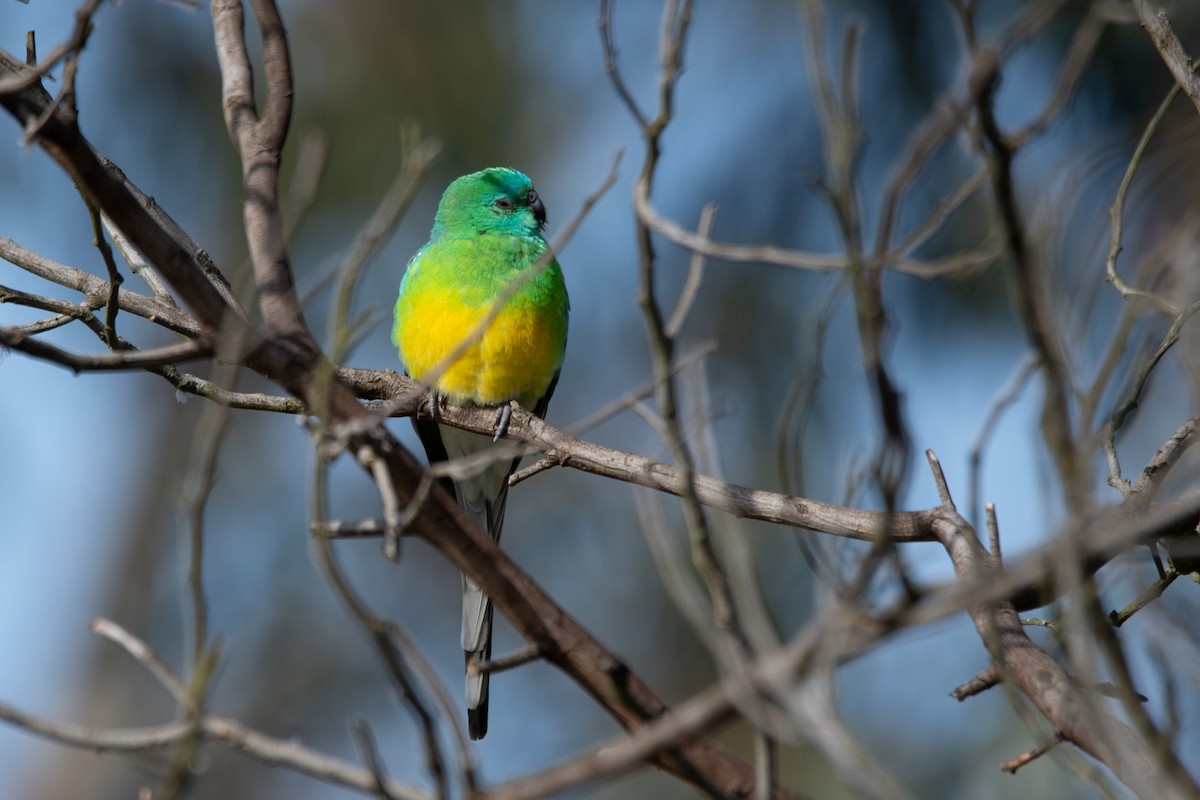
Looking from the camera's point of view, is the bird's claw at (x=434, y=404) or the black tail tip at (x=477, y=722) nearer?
the black tail tip at (x=477, y=722)

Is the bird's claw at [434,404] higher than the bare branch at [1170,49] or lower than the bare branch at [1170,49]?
higher

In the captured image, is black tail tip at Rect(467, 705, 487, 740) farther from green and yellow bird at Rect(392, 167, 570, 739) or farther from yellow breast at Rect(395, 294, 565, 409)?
yellow breast at Rect(395, 294, 565, 409)

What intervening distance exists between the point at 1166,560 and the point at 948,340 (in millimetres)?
4754

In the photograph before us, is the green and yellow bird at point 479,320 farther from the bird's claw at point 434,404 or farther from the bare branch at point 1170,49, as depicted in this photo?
the bare branch at point 1170,49

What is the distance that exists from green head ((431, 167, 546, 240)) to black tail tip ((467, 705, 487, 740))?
8.60ft

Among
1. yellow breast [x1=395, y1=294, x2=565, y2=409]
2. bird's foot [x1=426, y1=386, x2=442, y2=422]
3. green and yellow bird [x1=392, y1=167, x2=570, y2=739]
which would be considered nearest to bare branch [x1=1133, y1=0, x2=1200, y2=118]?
green and yellow bird [x1=392, y1=167, x2=570, y2=739]

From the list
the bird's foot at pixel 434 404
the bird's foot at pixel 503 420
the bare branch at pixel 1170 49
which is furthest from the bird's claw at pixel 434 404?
the bare branch at pixel 1170 49

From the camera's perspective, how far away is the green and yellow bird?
510 centimetres

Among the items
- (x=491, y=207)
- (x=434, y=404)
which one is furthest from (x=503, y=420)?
(x=491, y=207)

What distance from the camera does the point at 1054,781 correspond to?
6.26m

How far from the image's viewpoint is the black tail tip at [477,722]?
387 centimetres

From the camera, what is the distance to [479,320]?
193 inches

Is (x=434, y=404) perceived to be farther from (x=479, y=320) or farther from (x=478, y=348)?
(x=479, y=320)

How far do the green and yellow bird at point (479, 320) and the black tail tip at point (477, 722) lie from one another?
0.79 m
